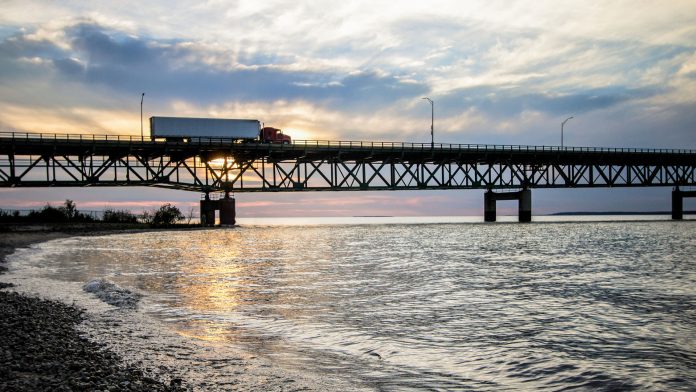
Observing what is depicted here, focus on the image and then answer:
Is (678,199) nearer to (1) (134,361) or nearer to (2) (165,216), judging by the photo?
(2) (165,216)

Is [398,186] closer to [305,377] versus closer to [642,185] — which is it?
[642,185]

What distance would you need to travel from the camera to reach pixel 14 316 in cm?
1082

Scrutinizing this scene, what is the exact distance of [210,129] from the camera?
7050 centimetres

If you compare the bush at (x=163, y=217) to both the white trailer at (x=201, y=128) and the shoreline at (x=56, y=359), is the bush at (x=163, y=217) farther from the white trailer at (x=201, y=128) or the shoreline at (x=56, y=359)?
Answer: the shoreline at (x=56, y=359)

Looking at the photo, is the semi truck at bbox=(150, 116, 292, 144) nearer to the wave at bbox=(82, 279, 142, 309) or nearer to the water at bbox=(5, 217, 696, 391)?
the water at bbox=(5, 217, 696, 391)

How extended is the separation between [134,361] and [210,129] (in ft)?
213

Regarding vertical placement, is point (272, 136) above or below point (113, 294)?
above

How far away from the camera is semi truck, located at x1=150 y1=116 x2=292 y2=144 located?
223ft

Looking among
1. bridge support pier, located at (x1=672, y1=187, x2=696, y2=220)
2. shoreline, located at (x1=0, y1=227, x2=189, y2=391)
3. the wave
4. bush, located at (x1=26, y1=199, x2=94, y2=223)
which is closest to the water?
the wave

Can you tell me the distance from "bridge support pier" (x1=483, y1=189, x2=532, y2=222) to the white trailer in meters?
49.5

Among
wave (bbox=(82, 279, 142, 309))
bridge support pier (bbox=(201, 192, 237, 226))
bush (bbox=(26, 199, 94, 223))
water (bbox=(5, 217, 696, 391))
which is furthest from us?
bridge support pier (bbox=(201, 192, 237, 226))

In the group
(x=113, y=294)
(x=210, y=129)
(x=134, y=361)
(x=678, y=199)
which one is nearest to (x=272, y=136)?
(x=210, y=129)

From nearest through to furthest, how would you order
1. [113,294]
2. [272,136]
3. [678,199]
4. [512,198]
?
1. [113,294]
2. [272,136]
3. [512,198]
4. [678,199]

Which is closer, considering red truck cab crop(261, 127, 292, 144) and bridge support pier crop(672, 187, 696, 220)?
red truck cab crop(261, 127, 292, 144)
